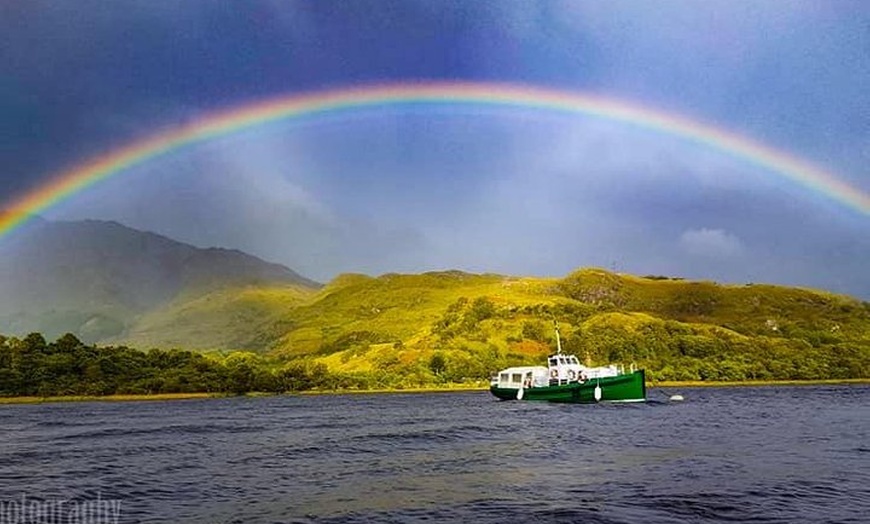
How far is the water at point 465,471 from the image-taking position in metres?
37.2

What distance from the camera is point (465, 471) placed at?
167 ft

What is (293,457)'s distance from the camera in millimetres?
62594

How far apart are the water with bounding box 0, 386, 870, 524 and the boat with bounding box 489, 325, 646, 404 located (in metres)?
34.2

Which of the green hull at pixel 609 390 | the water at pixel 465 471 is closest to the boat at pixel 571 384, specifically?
the green hull at pixel 609 390

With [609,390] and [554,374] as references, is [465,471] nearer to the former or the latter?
[609,390]

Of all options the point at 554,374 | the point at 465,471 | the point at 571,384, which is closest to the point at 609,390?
the point at 571,384

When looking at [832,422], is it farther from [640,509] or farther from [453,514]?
[453,514]

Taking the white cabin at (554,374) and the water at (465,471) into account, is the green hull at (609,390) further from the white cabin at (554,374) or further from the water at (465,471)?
the water at (465,471)

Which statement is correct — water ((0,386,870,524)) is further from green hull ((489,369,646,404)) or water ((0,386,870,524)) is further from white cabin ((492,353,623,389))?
white cabin ((492,353,623,389))

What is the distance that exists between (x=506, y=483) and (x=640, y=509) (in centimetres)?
1041

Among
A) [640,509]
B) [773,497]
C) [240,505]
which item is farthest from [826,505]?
[240,505]

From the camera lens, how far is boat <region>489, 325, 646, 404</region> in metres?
131

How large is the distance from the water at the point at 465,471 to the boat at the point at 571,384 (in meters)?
34.2

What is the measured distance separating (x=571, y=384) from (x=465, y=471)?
87.5m
